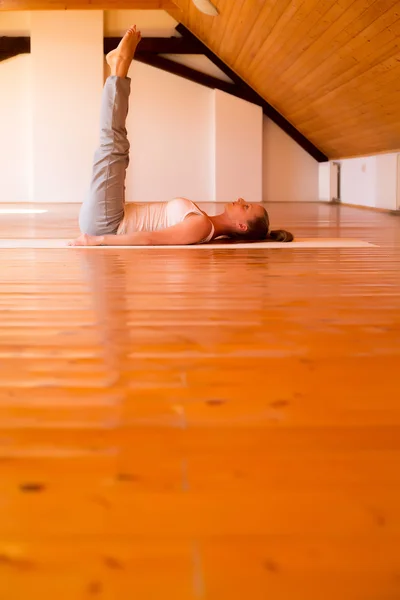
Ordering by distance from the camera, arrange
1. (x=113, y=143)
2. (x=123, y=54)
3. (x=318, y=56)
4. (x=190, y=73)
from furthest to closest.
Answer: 1. (x=190, y=73)
2. (x=318, y=56)
3. (x=113, y=143)
4. (x=123, y=54)

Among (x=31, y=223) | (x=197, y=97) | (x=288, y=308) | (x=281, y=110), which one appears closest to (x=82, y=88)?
(x=197, y=97)

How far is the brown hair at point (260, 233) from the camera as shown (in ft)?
13.2

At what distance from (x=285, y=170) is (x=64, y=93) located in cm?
327

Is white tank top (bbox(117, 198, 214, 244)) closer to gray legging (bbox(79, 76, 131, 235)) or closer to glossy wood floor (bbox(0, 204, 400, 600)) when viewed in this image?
gray legging (bbox(79, 76, 131, 235))

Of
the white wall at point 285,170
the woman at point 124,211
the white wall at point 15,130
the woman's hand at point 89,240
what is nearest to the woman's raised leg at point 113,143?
the woman at point 124,211

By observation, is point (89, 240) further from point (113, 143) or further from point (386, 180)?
point (386, 180)

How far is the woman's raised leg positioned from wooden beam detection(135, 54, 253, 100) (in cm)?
697

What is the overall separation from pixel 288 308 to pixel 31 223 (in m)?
4.38

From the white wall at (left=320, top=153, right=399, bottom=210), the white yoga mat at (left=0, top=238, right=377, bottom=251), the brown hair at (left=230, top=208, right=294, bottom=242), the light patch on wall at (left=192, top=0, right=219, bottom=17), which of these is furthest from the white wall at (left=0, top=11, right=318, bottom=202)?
the brown hair at (left=230, top=208, right=294, bottom=242)

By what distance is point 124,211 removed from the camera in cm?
405

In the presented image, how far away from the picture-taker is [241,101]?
10.7 m

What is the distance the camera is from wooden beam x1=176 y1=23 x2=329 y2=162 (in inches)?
412

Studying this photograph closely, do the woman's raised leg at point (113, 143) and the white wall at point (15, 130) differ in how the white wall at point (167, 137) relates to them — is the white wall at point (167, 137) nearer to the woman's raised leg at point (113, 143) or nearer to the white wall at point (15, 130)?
the white wall at point (15, 130)

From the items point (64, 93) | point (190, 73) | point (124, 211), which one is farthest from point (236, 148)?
point (124, 211)
